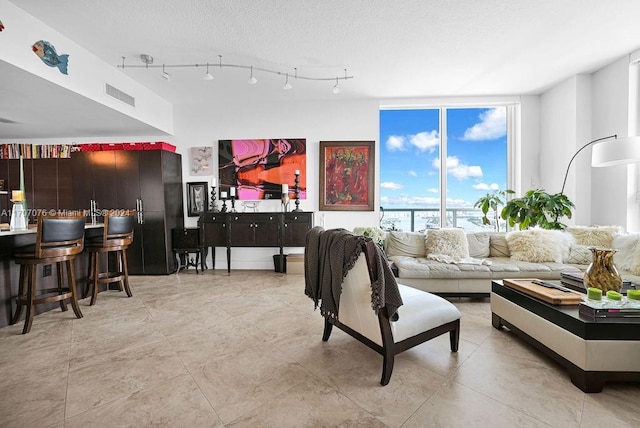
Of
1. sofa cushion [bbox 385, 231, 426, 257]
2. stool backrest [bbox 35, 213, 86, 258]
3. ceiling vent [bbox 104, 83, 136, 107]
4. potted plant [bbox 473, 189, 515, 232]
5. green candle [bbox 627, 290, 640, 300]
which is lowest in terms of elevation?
green candle [bbox 627, 290, 640, 300]

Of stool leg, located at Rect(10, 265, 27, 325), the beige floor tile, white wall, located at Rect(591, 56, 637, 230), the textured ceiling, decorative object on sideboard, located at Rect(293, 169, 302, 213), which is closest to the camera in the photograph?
the beige floor tile

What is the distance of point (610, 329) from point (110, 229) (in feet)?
14.5

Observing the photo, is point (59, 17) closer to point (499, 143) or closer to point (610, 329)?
point (610, 329)

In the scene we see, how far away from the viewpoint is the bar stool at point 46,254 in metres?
2.58

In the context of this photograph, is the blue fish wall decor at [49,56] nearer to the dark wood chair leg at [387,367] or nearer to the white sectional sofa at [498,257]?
the dark wood chair leg at [387,367]

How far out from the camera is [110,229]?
337 centimetres

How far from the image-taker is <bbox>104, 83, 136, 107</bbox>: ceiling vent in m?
3.56

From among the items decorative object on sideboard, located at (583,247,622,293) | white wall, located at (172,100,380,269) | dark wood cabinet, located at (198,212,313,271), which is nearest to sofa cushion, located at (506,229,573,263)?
decorative object on sideboard, located at (583,247,622,293)

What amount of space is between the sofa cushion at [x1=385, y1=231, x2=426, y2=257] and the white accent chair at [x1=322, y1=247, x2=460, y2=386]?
→ 166 cm

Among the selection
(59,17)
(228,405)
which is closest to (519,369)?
(228,405)

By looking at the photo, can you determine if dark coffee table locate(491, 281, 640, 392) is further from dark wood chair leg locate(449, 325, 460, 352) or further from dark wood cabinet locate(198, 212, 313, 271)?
dark wood cabinet locate(198, 212, 313, 271)

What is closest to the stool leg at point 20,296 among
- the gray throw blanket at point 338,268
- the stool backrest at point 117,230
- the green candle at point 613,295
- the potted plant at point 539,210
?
the stool backrest at point 117,230

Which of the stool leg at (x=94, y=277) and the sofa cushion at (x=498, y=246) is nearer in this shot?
the stool leg at (x=94, y=277)

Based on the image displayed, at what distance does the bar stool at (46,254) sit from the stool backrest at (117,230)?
1.44ft
